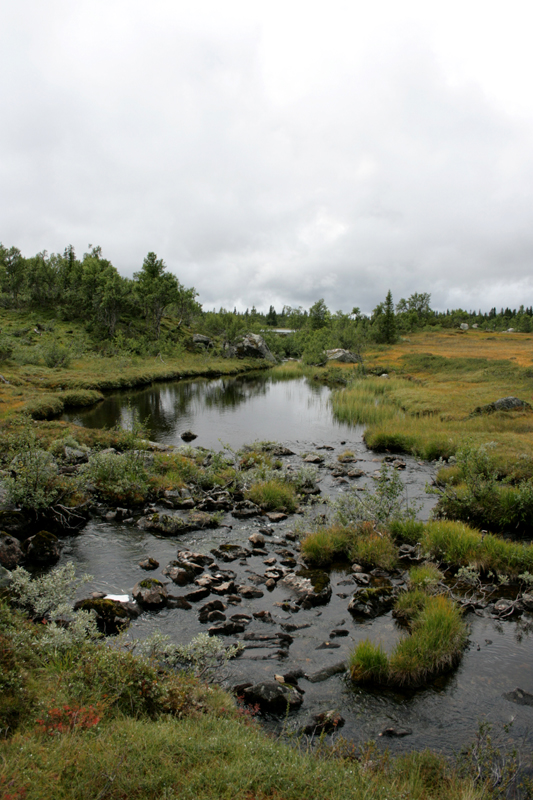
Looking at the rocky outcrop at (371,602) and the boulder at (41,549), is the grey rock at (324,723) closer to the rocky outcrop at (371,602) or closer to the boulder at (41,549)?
the rocky outcrop at (371,602)

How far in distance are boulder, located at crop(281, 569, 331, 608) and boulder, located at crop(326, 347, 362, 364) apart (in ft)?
244

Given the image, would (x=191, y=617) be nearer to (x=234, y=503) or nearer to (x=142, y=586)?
(x=142, y=586)

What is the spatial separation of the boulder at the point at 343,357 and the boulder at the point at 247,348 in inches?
728

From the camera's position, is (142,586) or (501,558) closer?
(142,586)

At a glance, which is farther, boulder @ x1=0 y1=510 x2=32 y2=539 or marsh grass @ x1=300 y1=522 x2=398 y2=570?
boulder @ x1=0 y1=510 x2=32 y2=539

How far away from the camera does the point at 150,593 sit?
A: 982 cm

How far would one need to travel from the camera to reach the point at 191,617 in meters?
9.39

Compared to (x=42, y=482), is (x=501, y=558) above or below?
below

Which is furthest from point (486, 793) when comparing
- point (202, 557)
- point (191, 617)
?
point (202, 557)

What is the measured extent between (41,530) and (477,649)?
12407mm

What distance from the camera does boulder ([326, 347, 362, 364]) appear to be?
8444 cm

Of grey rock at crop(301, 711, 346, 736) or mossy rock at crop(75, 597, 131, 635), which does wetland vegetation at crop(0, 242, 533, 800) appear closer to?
grey rock at crop(301, 711, 346, 736)

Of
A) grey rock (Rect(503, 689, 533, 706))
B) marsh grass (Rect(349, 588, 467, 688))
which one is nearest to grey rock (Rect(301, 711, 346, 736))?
marsh grass (Rect(349, 588, 467, 688))

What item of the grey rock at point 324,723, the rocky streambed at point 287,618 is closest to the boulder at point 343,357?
the rocky streambed at point 287,618
